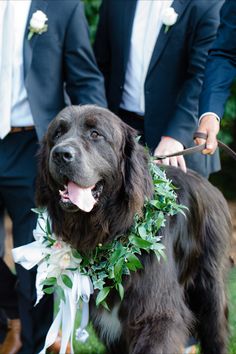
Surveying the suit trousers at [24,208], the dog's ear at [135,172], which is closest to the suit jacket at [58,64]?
the suit trousers at [24,208]

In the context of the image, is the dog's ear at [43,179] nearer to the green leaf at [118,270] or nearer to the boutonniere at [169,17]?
the green leaf at [118,270]

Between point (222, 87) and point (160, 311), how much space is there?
1.40 meters

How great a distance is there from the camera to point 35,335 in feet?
17.9

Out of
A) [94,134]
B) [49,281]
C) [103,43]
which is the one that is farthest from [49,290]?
[103,43]

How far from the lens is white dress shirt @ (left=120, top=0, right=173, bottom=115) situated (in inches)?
210

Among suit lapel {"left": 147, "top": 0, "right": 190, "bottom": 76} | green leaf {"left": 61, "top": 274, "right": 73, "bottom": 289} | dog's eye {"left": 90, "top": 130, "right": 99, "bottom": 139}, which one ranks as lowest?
green leaf {"left": 61, "top": 274, "right": 73, "bottom": 289}

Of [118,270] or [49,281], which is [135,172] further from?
[49,281]

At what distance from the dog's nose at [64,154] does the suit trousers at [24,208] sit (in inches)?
51.9

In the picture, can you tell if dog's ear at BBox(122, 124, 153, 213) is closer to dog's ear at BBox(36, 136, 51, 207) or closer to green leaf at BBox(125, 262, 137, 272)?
green leaf at BBox(125, 262, 137, 272)

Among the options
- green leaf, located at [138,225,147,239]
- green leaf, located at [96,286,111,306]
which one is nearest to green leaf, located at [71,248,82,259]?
green leaf, located at [96,286,111,306]

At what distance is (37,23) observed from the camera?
5.05 meters

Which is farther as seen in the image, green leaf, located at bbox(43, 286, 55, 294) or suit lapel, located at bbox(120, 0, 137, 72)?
suit lapel, located at bbox(120, 0, 137, 72)

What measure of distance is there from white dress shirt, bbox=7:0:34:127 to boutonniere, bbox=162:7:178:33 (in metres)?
0.93

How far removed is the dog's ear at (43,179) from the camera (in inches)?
170
